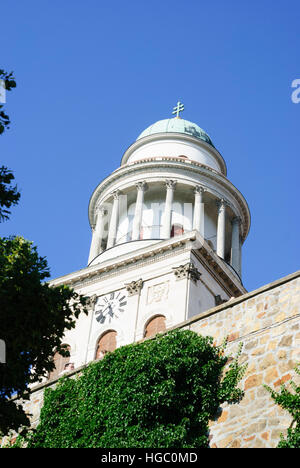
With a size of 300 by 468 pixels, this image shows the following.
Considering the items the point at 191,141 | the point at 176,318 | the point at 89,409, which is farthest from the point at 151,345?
the point at 191,141

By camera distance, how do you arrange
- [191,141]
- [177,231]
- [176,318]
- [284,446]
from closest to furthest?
[284,446], [176,318], [177,231], [191,141]

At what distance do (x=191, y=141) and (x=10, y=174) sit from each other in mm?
38139

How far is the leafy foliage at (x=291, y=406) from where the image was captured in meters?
16.8

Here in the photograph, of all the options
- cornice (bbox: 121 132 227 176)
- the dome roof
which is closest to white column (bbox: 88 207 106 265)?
cornice (bbox: 121 132 227 176)

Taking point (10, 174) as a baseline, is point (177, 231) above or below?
above

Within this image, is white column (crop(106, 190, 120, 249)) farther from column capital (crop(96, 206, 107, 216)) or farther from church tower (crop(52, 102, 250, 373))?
column capital (crop(96, 206, 107, 216))

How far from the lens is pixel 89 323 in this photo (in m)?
42.0

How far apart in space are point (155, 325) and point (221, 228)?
458 inches

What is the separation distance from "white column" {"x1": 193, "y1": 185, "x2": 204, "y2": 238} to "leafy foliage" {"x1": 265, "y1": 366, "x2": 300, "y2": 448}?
2977 centimetres

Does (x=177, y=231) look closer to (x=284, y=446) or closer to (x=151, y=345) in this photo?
(x=151, y=345)

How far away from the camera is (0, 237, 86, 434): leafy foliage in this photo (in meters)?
16.8

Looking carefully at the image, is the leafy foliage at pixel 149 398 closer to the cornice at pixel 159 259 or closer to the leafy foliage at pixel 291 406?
the leafy foliage at pixel 291 406

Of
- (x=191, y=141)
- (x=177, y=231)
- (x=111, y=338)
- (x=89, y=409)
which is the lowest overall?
(x=89, y=409)

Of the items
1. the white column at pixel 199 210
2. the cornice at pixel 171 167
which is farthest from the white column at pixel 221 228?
the cornice at pixel 171 167
